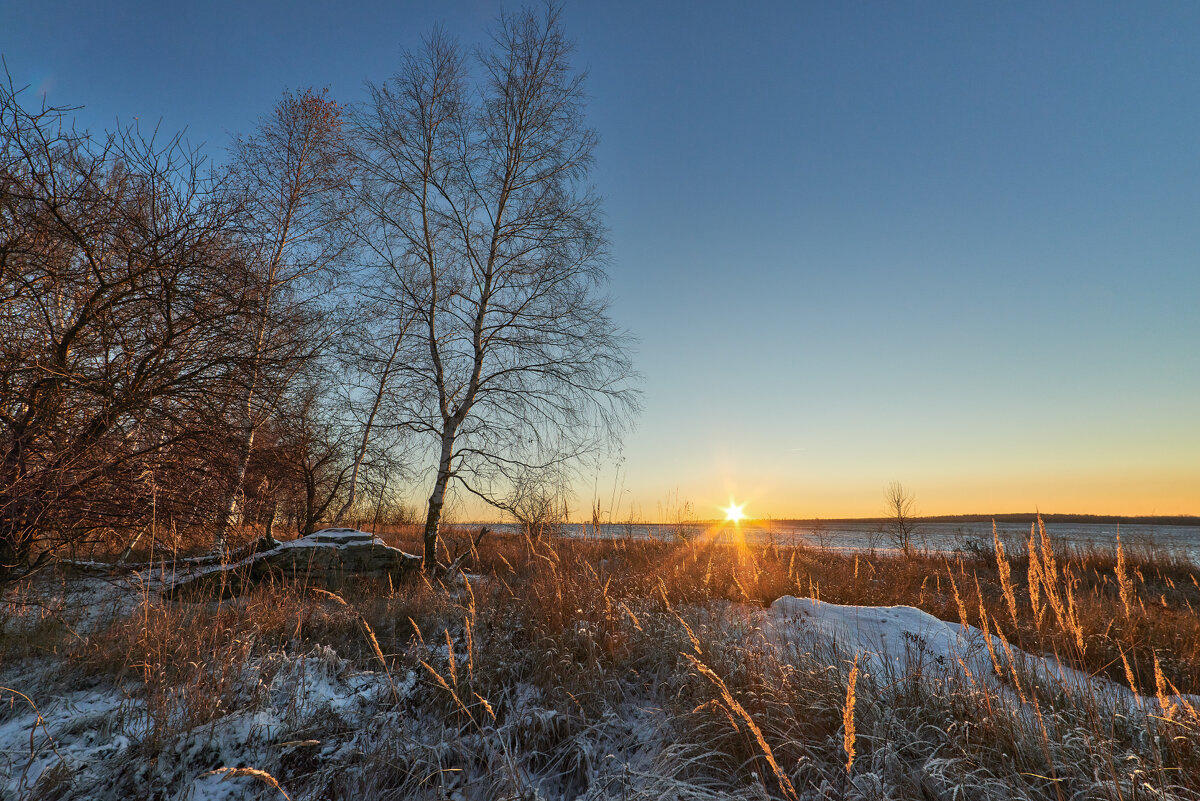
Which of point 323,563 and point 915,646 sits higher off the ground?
point 323,563

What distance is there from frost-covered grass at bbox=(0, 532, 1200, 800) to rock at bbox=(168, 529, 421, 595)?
124 centimetres

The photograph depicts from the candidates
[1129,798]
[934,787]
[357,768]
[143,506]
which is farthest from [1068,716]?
[143,506]

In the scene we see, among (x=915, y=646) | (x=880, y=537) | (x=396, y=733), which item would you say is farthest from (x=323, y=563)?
(x=880, y=537)

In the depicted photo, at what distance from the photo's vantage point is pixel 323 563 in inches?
257

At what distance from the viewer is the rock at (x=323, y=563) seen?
582 cm

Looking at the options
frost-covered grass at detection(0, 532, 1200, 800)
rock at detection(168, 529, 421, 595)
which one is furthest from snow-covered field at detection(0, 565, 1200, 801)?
rock at detection(168, 529, 421, 595)

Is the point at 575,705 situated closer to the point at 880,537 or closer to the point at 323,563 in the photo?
the point at 323,563

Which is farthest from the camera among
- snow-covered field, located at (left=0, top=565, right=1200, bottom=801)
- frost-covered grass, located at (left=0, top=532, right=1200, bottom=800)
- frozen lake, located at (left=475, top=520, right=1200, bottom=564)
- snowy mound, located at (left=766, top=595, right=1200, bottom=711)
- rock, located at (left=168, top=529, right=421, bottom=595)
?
frozen lake, located at (left=475, top=520, right=1200, bottom=564)

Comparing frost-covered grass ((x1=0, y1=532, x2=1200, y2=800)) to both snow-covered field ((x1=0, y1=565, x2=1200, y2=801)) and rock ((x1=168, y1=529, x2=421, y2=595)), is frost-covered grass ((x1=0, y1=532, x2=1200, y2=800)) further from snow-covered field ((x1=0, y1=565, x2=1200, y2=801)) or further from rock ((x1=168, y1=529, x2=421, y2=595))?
rock ((x1=168, y1=529, x2=421, y2=595))

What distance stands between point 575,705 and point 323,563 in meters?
5.05

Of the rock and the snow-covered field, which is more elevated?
the rock

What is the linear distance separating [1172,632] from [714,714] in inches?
207

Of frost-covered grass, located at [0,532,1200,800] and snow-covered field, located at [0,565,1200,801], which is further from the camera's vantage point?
snow-covered field, located at [0,565,1200,801]

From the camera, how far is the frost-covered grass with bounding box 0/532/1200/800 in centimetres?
210
